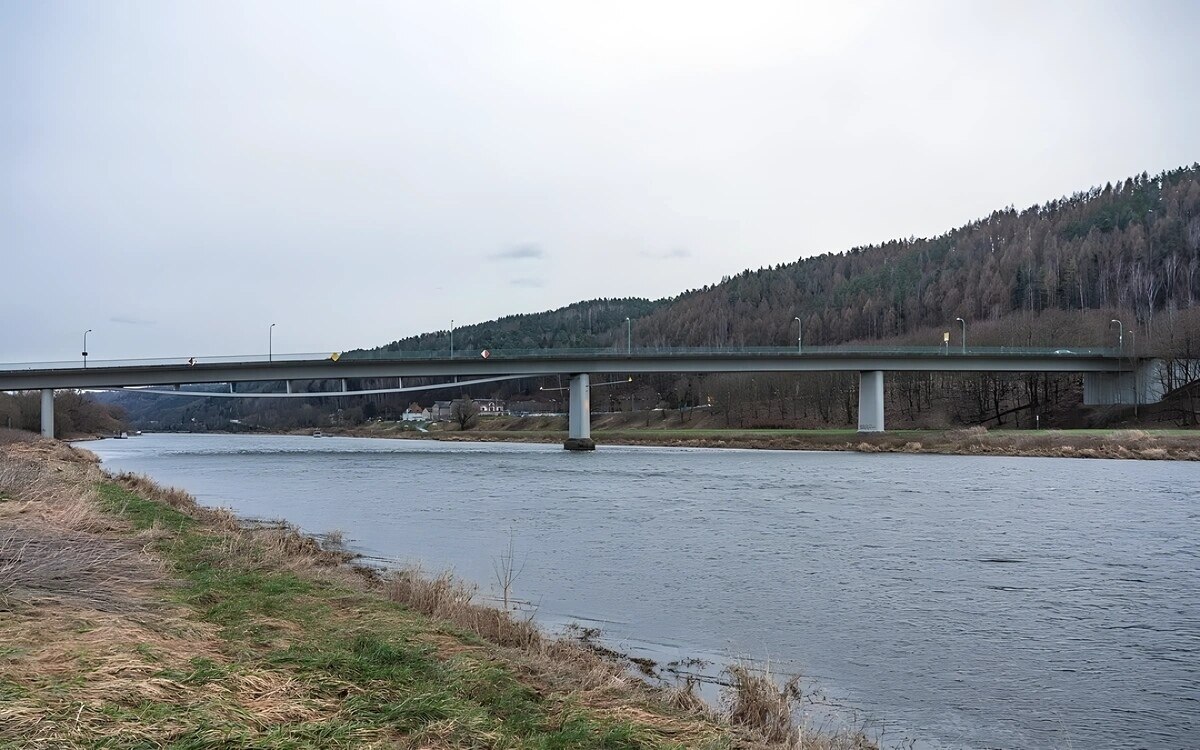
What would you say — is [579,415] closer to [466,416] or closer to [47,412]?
[47,412]

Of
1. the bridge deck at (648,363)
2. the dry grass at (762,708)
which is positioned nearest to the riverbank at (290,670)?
the dry grass at (762,708)

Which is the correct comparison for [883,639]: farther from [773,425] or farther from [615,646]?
[773,425]

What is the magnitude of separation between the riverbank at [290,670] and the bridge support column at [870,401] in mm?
81229

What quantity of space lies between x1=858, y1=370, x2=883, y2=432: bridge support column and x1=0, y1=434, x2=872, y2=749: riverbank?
81.2m

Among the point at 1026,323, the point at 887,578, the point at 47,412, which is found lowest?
the point at 887,578

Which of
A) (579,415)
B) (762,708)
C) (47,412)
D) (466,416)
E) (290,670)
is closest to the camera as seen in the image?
(290,670)

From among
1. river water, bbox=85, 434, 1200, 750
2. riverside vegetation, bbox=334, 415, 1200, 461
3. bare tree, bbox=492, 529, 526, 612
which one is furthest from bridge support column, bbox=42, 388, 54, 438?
bare tree, bbox=492, 529, 526, 612

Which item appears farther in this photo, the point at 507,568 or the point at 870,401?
the point at 870,401

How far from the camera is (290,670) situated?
8156 millimetres

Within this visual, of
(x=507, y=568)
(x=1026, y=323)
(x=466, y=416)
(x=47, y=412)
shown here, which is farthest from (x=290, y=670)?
(x=466, y=416)

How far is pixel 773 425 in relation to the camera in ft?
398

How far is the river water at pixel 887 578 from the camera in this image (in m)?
11.7

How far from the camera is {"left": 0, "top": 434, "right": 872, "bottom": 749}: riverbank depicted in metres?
6.44

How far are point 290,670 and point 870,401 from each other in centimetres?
8964
